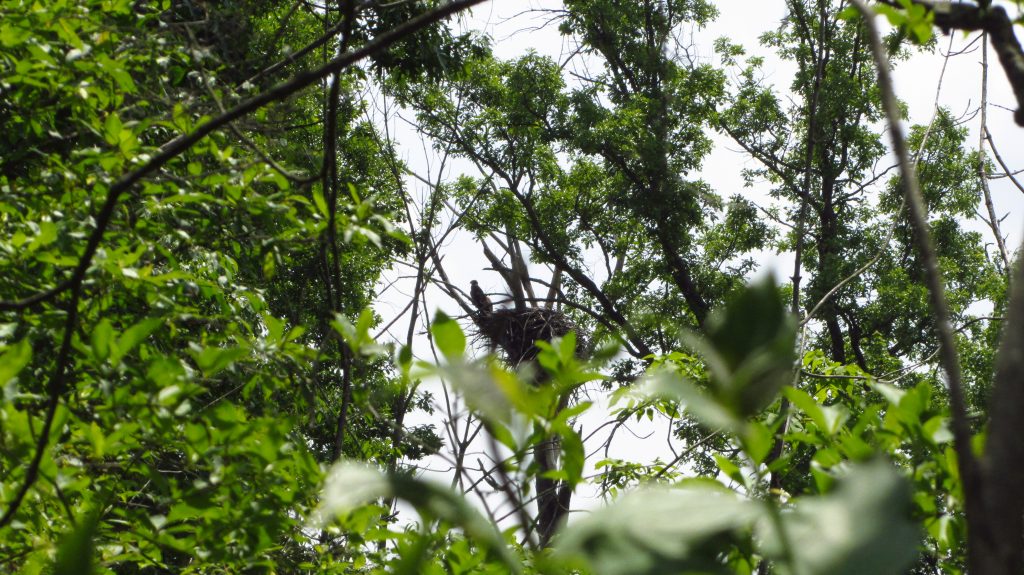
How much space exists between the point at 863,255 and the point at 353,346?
1178 cm

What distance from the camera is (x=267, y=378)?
1.78 meters

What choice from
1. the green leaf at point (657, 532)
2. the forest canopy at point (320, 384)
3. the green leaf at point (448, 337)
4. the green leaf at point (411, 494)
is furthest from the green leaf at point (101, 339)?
the green leaf at point (657, 532)

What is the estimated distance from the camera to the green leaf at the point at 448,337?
1.68 ft

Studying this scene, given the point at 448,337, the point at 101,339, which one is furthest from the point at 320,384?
the point at 448,337

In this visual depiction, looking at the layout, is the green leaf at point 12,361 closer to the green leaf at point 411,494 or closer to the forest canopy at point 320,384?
the forest canopy at point 320,384

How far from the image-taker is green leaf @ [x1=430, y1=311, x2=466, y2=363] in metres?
0.51

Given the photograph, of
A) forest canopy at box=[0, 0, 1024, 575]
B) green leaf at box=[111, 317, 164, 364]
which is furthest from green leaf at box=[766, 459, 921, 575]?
green leaf at box=[111, 317, 164, 364]

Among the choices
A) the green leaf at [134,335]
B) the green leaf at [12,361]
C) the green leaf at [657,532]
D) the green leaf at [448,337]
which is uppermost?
the green leaf at [134,335]

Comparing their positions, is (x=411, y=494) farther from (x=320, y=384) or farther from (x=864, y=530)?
(x=320, y=384)

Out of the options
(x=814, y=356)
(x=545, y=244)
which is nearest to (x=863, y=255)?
(x=545, y=244)

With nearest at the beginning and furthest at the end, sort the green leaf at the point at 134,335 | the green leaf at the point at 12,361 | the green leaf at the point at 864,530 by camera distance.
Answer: the green leaf at the point at 864,530 → the green leaf at the point at 12,361 → the green leaf at the point at 134,335

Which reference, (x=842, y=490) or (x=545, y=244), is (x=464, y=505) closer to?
(x=842, y=490)

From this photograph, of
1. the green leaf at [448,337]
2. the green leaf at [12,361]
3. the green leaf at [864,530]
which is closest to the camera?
the green leaf at [864,530]

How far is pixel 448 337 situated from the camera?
1.76 ft
